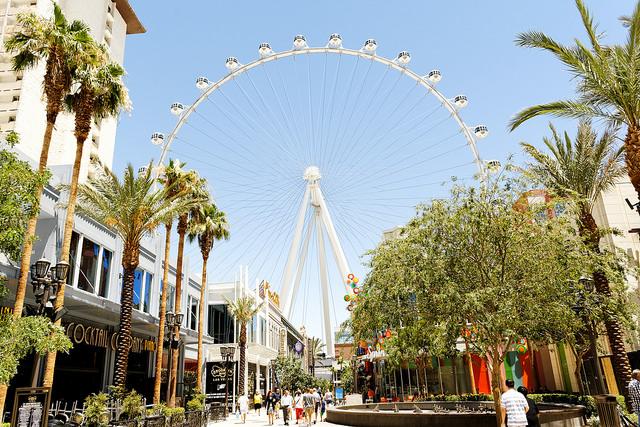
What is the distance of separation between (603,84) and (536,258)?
582 centimetres

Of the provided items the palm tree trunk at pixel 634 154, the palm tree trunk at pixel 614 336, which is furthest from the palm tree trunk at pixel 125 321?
the palm tree trunk at pixel 634 154

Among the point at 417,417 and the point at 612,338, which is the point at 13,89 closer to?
the point at 417,417

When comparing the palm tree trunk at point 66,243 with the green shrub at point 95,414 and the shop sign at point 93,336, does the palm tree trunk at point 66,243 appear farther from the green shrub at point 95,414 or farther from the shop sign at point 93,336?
the shop sign at point 93,336

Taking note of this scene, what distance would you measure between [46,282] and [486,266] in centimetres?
1319

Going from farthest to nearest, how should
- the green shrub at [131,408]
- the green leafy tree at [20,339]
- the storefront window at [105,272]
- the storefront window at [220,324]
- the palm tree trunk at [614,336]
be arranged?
the storefront window at [220,324] → the storefront window at [105,272] → the palm tree trunk at [614,336] → the green shrub at [131,408] → the green leafy tree at [20,339]

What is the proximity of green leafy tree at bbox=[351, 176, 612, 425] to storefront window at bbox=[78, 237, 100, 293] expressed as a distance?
1441 centimetres

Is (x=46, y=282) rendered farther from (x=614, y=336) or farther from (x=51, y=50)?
(x=614, y=336)

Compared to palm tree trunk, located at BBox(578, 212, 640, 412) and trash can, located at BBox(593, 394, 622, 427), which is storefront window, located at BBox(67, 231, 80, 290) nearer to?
trash can, located at BBox(593, 394, 622, 427)

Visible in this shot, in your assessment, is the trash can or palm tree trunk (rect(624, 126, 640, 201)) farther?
palm tree trunk (rect(624, 126, 640, 201))

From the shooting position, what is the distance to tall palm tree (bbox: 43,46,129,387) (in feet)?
55.2

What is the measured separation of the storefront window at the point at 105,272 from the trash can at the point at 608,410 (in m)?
21.6

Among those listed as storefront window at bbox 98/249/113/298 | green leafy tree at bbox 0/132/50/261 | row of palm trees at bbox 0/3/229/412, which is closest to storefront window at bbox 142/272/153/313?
storefront window at bbox 98/249/113/298

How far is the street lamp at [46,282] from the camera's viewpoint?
13.1 m

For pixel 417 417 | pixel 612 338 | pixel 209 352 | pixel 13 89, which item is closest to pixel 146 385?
pixel 209 352
